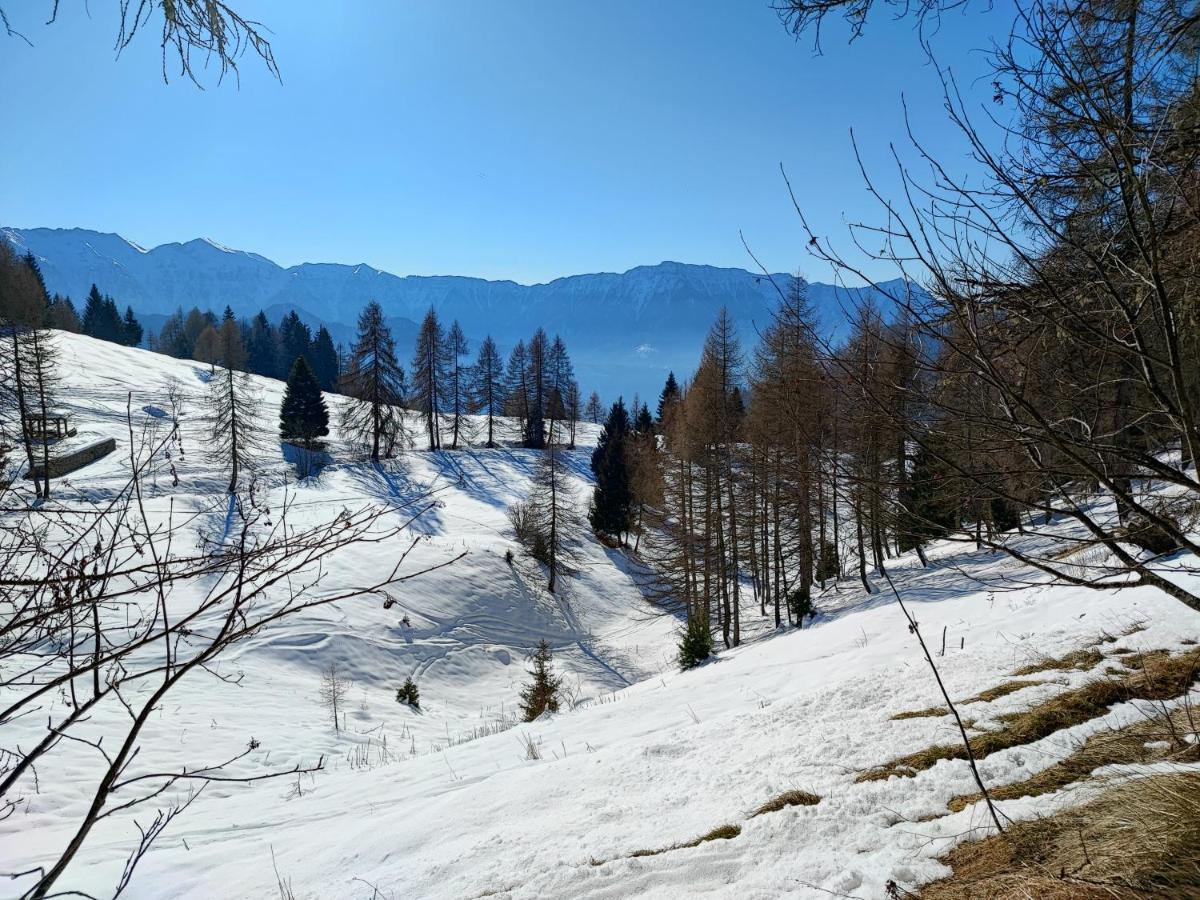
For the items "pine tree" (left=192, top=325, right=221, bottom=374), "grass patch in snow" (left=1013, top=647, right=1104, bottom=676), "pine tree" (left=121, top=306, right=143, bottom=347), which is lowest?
"grass patch in snow" (left=1013, top=647, right=1104, bottom=676)

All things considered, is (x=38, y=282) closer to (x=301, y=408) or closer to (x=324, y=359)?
(x=324, y=359)

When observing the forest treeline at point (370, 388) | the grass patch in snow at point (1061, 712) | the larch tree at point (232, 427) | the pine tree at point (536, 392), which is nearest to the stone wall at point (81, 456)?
the forest treeline at point (370, 388)

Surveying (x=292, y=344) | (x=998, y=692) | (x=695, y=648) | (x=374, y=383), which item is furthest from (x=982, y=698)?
(x=292, y=344)

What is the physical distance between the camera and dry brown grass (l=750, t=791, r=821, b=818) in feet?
11.4

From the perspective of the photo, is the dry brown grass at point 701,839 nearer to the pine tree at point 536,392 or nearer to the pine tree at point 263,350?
the pine tree at point 536,392

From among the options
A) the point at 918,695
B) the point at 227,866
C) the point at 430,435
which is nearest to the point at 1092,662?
the point at 918,695

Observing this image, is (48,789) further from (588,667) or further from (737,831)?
(588,667)

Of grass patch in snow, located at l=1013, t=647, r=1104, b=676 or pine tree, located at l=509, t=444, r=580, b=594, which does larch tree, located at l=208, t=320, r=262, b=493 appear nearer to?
pine tree, located at l=509, t=444, r=580, b=594

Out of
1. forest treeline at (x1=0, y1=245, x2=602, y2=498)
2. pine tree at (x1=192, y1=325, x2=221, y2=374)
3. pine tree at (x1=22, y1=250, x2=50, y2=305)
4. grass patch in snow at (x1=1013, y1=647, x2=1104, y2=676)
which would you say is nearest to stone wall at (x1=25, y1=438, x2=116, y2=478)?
forest treeline at (x1=0, y1=245, x2=602, y2=498)

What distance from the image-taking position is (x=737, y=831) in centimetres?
332

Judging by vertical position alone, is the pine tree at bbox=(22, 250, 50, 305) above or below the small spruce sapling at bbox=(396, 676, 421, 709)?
above

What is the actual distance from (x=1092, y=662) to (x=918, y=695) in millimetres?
1340

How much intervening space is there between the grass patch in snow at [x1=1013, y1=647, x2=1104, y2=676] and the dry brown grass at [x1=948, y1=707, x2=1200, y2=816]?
5.43 ft

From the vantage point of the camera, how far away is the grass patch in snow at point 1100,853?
1817 millimetres
